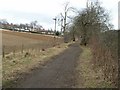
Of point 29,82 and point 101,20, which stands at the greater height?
point 101,20

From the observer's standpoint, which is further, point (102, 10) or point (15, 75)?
point (102, 10)

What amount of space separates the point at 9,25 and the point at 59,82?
14901cm

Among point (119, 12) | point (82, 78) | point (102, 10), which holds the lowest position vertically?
point (82, 78)

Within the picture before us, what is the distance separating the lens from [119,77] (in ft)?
37.8

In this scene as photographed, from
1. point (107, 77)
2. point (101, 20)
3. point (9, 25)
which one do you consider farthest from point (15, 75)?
point (9, 25)

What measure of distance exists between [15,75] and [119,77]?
5.81 meters

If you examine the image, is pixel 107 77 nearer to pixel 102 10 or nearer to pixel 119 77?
pixel 119 77

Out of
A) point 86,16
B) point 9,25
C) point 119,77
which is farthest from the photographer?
point 9,25

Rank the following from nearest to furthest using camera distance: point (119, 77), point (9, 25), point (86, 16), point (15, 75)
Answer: point (119, 77) < point (15, 75) < point (86, 16) < point (9, 25)

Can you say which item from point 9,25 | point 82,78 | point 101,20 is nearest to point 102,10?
point 101,20

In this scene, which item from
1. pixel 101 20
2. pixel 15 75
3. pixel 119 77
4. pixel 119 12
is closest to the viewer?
pixel 119 77

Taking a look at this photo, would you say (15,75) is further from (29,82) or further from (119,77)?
(119,77)

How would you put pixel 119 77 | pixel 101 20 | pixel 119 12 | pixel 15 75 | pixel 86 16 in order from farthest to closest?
1. pixel 86 16
2. pixel 101 20
3. pixel 15 75
4. pixel 119 12
5. pixel 119 77

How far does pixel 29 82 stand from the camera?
13.6 metres
